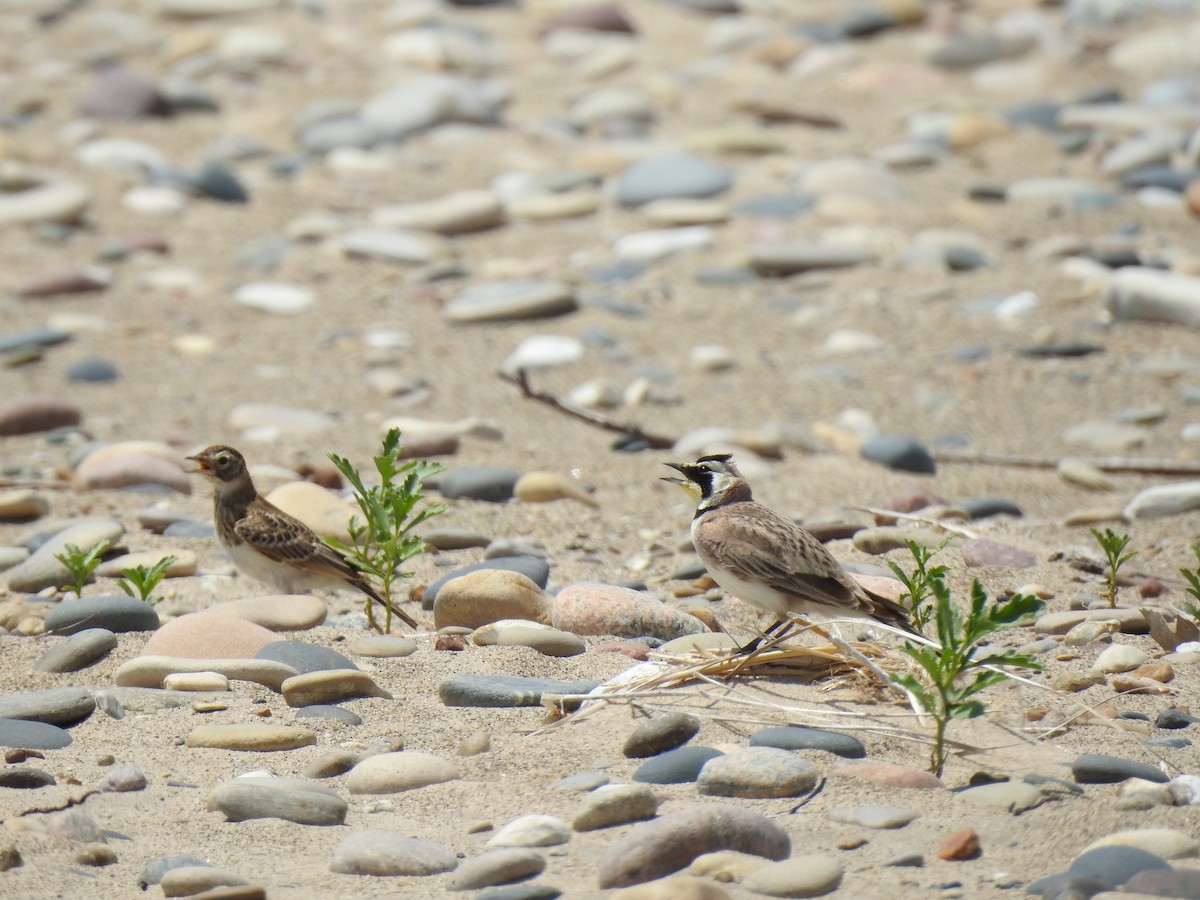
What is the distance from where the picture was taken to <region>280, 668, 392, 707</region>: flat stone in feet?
15.3

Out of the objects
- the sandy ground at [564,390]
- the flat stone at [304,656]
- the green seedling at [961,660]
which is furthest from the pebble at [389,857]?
the green seedling at [961,660]

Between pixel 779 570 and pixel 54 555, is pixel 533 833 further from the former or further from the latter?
pixel 54 555

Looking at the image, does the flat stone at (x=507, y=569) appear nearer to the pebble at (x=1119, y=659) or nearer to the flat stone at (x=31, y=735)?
the flat stone at (x=31, y=735)

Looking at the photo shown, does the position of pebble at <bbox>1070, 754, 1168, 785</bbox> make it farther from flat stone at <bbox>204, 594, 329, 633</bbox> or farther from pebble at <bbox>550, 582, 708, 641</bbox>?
flat stone at <bbox>204, 594, 329, 633</bbox>

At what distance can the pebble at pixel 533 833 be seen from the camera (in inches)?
147

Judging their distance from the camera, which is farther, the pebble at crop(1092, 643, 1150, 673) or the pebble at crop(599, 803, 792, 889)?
the pebble at crop(1092, 643, 1150, 673)

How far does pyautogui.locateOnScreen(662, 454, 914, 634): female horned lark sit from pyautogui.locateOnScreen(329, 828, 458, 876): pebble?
154 cm

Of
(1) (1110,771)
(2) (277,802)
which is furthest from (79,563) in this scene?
(1) (1110,771)

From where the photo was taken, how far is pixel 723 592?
19.4ft

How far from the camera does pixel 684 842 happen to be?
3604mm

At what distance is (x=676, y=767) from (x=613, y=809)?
1.04 ft

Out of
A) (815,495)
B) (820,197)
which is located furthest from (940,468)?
(820,197)

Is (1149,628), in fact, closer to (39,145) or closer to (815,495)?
(815,495)

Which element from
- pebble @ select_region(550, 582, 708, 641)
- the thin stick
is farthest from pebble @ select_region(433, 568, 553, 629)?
the thin stick
